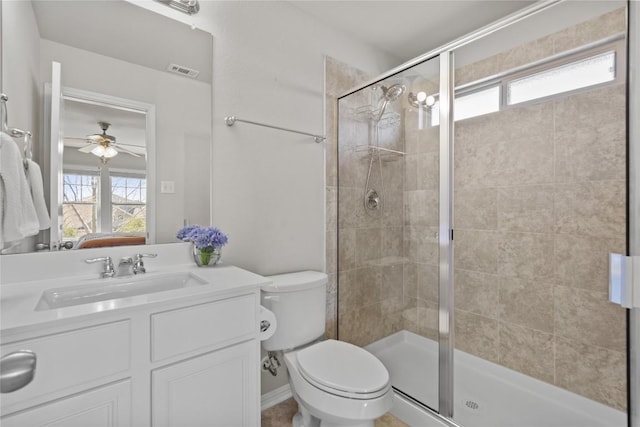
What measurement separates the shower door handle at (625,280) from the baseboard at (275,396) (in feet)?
5.69

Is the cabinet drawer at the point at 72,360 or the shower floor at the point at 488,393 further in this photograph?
the shower floor at the point at 488,393

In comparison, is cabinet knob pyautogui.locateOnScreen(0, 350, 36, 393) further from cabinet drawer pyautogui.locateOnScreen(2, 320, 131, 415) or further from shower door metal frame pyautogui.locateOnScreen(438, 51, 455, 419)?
shower door metal frame pyautogui.locateOnScreen(438, 51, 455, 419)

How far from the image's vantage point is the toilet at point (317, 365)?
4.02ft

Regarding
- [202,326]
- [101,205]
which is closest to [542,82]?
[202,326]

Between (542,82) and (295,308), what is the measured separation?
6.52 ft

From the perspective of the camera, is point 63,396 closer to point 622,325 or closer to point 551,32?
point 622,325

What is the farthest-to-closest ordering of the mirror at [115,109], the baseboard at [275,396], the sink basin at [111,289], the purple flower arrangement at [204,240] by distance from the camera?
1. the baseboard at [275,396]
2. the purple flower arrangement at [204,240]
3. the mirror at [115,109]
4. the sink basin at [111,289]

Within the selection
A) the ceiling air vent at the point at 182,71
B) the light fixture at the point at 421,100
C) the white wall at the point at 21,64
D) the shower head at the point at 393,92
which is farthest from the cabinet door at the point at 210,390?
the shower head at the point at 393,92

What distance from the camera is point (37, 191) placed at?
3.77 ft

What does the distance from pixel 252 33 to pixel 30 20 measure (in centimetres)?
96

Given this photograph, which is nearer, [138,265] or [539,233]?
[138,265]

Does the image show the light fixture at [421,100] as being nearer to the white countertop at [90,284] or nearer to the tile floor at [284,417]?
the white countertop at [90,284]

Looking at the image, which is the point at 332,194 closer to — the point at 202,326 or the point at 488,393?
the point at 202,326

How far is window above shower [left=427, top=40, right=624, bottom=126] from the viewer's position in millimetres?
1607
